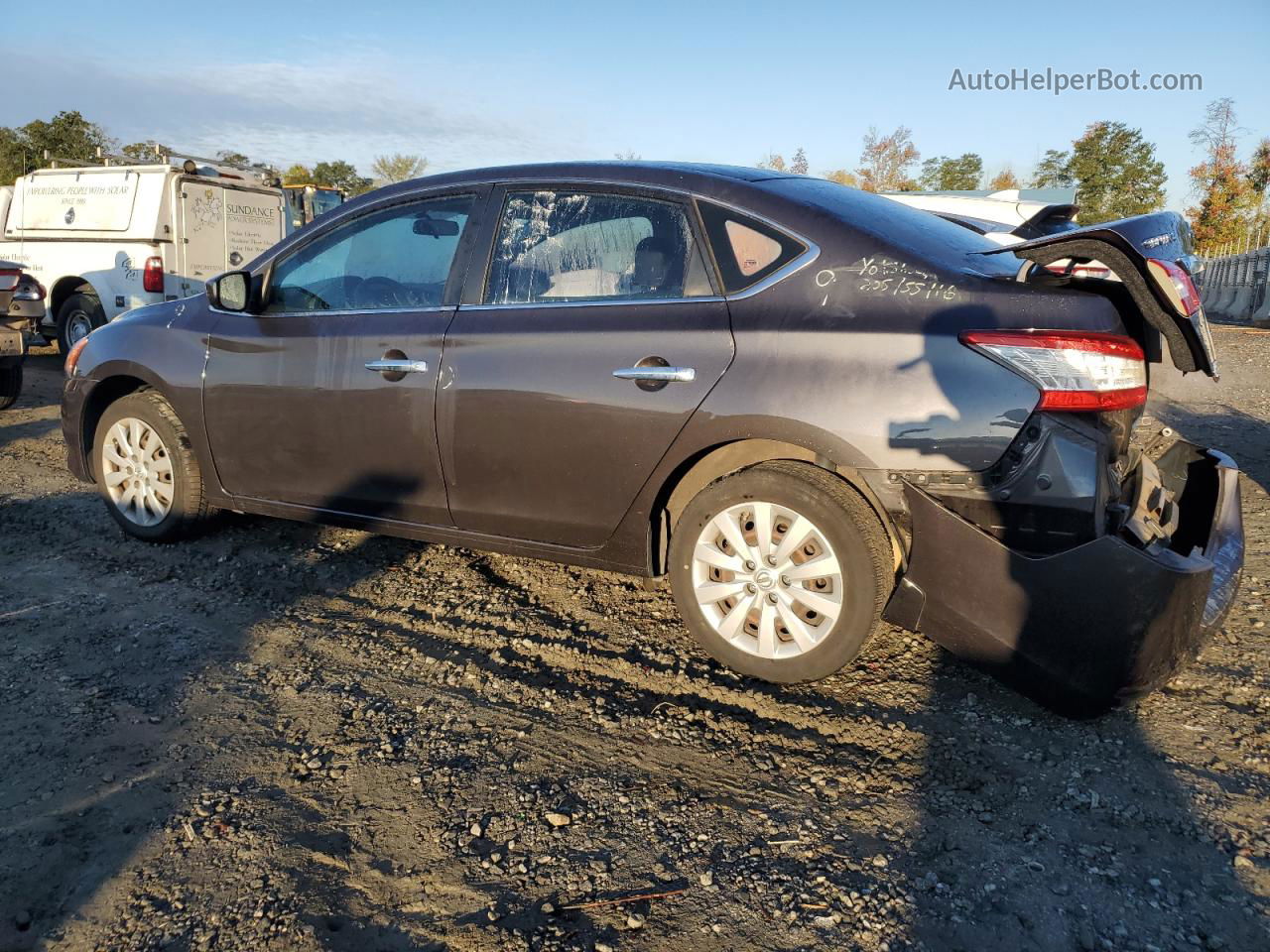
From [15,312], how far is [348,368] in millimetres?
5906

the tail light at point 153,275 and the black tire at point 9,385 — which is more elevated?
the tail light at point 153,275

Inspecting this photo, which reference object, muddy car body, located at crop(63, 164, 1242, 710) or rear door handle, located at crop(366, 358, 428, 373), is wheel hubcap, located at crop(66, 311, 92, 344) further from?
rear door handle, located at crop(366, 358, 428, 373)

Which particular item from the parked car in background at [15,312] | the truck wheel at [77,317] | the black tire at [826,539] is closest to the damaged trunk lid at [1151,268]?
the black tire at [826,539]

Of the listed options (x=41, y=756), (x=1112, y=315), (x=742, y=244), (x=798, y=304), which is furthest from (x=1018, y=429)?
(x=41, y=756)

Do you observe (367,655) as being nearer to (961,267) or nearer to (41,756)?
(41,756)

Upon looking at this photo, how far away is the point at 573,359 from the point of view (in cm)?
347

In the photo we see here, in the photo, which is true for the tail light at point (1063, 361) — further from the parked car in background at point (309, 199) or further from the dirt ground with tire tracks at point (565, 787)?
the parked car in background at point (309, 199)

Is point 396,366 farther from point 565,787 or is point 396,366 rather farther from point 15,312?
point 15,312

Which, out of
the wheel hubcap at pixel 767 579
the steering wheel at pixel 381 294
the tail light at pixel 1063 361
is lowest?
the wheel hubcap at pixel 767 579

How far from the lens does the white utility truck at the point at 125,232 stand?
1053 centimetres

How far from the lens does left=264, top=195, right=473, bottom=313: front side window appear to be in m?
3.95

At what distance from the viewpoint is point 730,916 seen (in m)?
2.19

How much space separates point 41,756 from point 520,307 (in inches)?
85.9

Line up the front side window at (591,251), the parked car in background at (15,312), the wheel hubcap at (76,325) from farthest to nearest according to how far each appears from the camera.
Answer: the wheel hubcap at (76,325) < the parked car in background at (15,312) < the front side window at (591,251)
